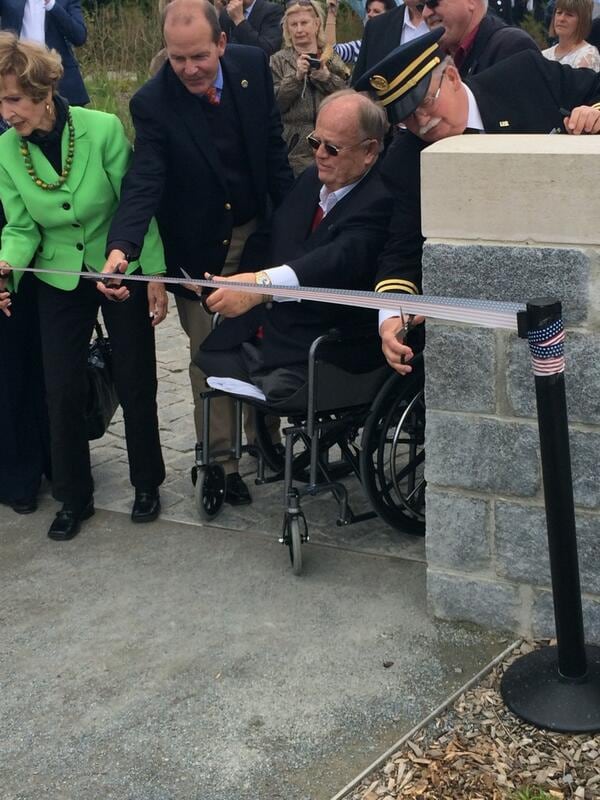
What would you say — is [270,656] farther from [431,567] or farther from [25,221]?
[25,221]

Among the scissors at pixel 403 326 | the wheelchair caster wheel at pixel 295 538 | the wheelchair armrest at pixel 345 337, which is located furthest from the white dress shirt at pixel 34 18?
the scissors at pixel 403 326

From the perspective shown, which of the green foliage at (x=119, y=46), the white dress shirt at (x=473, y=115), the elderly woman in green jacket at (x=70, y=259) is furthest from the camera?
the green foliage at (x=119, y=46)

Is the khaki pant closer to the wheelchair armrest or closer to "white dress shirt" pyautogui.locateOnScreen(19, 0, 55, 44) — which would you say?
the wheelchair armrest

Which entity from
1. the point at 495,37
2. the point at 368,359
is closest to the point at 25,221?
the point at 368,359

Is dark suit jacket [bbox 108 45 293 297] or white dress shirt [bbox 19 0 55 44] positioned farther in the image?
white dress shirt [bbox 19 0 55 44]

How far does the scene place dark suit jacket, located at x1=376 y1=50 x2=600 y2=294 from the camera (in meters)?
3.78

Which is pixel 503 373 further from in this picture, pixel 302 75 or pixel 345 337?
pixel 302 75

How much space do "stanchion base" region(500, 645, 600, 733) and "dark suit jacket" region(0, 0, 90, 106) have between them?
5.58m

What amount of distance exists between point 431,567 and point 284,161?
6.40 feet

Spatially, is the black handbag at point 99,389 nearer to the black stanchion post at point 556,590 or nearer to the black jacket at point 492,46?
the black jacket at point 492,46

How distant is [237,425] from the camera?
4426mm

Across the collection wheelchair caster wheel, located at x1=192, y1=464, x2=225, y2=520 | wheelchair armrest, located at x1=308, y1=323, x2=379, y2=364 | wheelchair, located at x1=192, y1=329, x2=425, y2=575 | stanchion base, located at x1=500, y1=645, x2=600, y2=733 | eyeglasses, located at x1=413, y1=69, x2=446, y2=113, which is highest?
eyeglasses, located at x1=413, y1=69, x2=446, y2=113

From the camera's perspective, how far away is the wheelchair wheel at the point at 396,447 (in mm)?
3965

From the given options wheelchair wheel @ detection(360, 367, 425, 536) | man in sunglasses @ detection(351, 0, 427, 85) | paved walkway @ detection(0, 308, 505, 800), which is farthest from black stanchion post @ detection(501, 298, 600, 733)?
man in sunglasses @ detection(351, 0, 427, 85)
